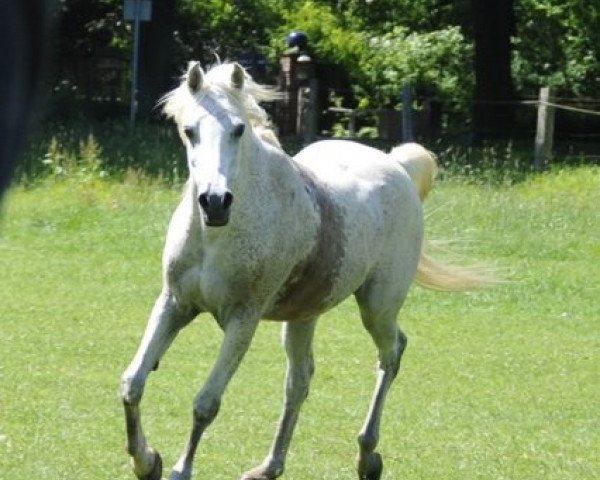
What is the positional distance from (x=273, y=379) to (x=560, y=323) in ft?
11.8

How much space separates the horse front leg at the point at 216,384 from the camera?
541 cm

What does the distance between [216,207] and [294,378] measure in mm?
1480

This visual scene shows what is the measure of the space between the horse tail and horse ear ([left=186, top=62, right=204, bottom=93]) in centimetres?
221

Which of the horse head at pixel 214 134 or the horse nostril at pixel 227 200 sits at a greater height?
the horse head at pixel 214 134

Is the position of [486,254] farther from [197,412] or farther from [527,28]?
[527,28]

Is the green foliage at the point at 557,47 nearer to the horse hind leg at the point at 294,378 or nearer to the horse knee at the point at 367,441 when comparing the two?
the horse hind leg at the point at 294,378

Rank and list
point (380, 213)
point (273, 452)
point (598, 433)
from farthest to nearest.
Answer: point (598, 433)
point (380, 213)
point (273, 452)

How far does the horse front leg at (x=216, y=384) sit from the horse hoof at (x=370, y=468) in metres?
0.90

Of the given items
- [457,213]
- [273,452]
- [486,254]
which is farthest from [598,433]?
[457,213]

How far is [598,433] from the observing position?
292 inches

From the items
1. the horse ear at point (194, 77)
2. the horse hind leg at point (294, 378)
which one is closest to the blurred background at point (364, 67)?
the horse hind leg at point (294, 378)

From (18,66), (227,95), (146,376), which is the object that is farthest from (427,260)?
(18,66)

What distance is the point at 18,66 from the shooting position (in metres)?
0.98

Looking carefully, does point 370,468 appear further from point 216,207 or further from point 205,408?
point 216,207
